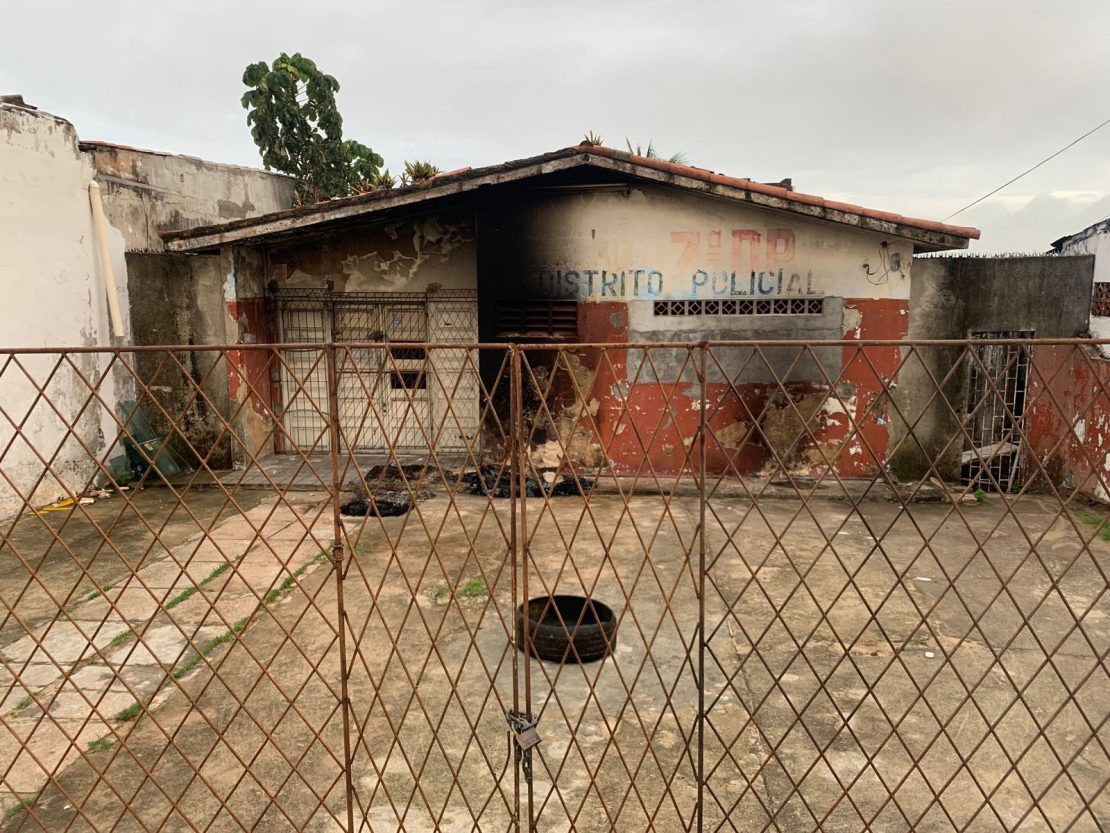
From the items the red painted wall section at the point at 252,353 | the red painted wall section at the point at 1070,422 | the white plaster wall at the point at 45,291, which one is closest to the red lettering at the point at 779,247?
the red painted wall section at the point at 1070,422

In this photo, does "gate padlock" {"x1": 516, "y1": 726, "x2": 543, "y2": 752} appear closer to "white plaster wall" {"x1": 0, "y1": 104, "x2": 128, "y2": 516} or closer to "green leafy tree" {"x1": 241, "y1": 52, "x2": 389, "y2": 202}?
"white plaster wall" {"x1": 0, "y1": 104, "x2": 128, "y2": 516}

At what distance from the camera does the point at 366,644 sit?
5258mm

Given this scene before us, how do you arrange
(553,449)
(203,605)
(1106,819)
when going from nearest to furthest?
(1106,819)
(203,605)
(553,449)

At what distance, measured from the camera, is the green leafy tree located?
17484mm

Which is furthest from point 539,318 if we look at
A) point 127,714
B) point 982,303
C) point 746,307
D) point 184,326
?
point 127,714

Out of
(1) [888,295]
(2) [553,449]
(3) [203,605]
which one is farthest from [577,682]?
(1) [888,295]

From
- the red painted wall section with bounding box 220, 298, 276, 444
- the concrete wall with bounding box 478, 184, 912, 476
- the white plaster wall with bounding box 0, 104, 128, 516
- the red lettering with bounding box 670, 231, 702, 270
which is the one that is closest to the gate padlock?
the concrete wall with bounding box 478, 184, 912, 476

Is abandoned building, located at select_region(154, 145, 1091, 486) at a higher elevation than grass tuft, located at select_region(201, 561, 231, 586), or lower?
higher

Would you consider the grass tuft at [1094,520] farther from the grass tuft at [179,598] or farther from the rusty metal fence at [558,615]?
the grass tuft at [179,598]

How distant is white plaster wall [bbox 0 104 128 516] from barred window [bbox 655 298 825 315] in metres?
6.27

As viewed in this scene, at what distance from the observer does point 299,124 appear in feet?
58.4

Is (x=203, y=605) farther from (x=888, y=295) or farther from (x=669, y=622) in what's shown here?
(x=888, y=295)

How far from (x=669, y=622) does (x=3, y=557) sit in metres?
6.26

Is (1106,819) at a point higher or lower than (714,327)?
lower
